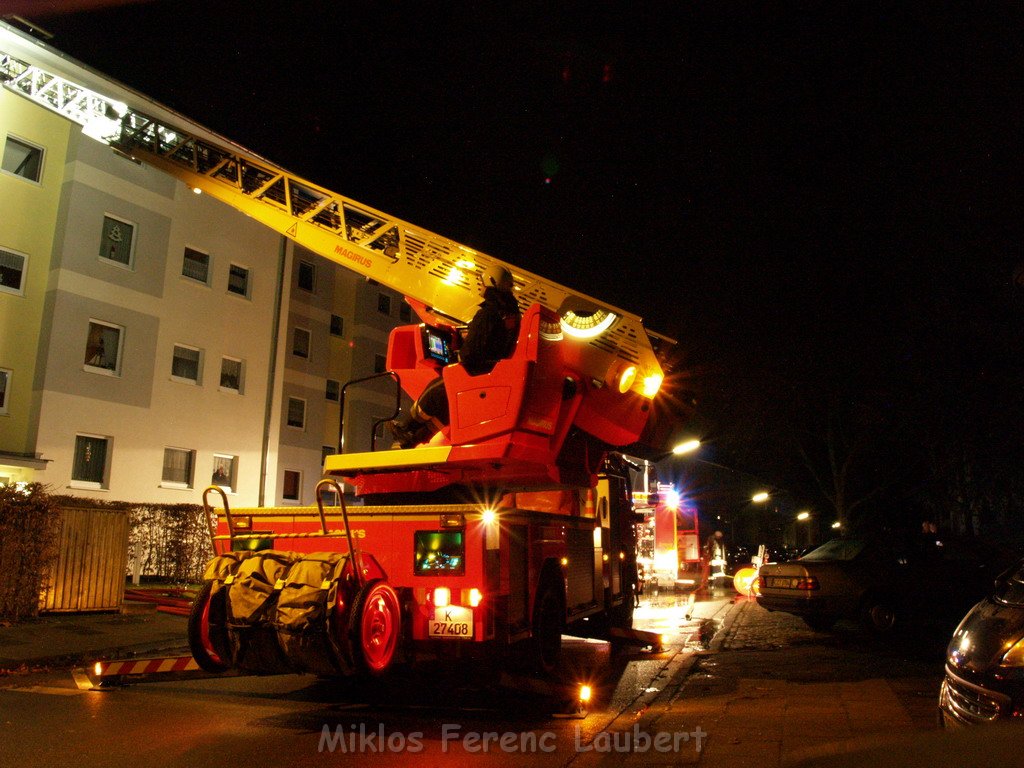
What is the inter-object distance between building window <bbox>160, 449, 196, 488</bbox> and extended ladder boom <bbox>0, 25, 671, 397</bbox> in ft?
37.0

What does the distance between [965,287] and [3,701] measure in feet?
57.9

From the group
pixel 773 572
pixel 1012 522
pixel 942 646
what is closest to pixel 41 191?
pixel 773 572

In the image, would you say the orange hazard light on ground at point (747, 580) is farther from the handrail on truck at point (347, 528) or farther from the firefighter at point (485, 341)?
the handrail on truck at point (347, 528)

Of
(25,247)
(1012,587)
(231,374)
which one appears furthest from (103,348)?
(1012,587)

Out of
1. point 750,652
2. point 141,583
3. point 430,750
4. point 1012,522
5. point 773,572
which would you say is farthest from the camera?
point 1012,522

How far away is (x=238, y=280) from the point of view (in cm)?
2442

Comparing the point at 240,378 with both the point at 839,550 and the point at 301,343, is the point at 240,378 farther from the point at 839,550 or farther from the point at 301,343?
the point at 839,550

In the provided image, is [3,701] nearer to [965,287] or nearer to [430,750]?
[430,750]

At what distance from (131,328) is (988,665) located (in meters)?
21.0

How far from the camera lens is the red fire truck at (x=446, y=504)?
19.3 ft

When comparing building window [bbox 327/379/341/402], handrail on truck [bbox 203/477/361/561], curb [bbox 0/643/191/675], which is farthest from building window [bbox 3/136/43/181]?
handrail on truck [bbox 203/477/361/561]

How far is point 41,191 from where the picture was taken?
19.6 meters

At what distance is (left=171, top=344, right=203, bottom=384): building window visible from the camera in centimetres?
2213

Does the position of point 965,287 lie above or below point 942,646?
above
